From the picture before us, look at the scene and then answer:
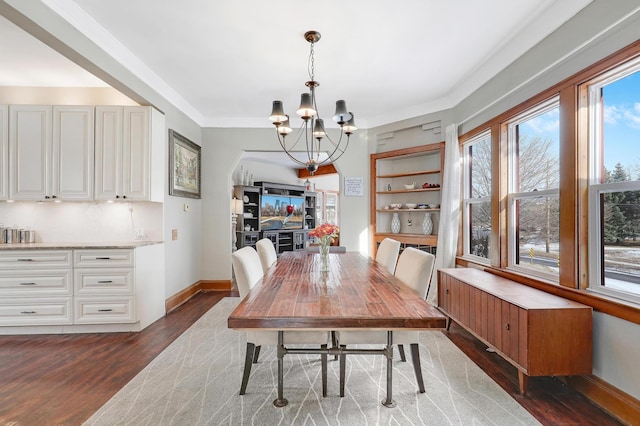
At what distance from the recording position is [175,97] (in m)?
4.01

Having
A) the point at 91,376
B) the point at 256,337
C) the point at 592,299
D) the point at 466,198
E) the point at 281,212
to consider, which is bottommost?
the point at 91,376

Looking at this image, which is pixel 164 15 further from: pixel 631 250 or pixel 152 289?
pixel 631 250

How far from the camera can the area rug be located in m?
1.81

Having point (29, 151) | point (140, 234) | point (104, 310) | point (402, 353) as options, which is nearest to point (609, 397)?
point (402, 353)

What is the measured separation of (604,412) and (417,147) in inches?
134

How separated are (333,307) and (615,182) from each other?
1.96 m

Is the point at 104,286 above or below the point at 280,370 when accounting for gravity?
above

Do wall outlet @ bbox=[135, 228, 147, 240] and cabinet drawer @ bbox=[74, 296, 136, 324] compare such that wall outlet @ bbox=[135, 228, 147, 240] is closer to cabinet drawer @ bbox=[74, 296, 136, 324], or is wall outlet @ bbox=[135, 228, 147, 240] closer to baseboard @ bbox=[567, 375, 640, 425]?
cabinet drawer @ bbox=[74, 296, 136, 324]

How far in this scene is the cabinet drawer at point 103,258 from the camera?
122 inches

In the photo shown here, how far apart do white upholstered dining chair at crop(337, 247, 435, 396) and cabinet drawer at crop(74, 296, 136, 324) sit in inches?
91.3

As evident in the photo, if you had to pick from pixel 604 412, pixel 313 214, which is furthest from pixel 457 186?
pixel 313 214

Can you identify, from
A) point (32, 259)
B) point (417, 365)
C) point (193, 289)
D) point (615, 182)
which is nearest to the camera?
point (615, 182)

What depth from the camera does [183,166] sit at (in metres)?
4.27

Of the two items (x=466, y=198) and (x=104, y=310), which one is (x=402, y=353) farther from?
(x=104, y=310)
